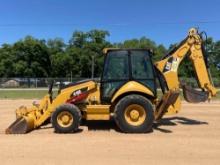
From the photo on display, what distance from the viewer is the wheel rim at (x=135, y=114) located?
1145 centimetres

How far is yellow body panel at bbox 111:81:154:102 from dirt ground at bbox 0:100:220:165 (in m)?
1.06

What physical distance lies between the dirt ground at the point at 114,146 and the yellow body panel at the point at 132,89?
1.06 m

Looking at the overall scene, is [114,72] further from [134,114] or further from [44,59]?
[44,59]

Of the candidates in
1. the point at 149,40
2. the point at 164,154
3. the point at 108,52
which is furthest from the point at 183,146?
the point at 149,40

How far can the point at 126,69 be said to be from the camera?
11859mm

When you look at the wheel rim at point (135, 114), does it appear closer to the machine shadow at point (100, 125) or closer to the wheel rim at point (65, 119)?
the machine shadow at point (100, 125)

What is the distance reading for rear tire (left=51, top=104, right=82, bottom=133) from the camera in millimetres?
11398

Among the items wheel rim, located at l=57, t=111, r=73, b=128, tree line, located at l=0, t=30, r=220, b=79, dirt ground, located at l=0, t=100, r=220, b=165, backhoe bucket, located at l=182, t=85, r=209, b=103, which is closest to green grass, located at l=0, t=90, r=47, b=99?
dirt ground, located at l=0, t=100, r=220, b=165

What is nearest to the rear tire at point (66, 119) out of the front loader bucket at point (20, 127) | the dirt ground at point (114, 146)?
the dirt ground at point (114, 146)

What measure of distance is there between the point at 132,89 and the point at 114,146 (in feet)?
8.94

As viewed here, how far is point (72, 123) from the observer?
1142 centimetres

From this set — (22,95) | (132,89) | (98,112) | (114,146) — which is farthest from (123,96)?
(22,95)

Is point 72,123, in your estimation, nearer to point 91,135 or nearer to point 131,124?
point 91,135

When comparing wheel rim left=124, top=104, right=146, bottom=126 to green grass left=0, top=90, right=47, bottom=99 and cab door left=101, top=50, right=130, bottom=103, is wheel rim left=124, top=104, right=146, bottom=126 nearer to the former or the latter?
cab door left=101, top=50, right=130, bottom=103
